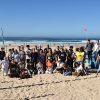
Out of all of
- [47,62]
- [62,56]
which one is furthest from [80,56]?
[47,62]

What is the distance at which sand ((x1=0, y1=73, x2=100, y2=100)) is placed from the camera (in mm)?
11500

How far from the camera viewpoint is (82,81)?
47.4 feet

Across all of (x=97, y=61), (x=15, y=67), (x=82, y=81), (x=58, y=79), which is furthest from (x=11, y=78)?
(x=97, y=61)

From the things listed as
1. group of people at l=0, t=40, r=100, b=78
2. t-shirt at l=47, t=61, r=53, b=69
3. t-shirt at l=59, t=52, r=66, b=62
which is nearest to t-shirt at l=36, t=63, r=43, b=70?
group of people at l=0, t=40, r=100, b=78

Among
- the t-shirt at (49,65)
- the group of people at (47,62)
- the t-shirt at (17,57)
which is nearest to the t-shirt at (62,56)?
the group of people at (47,62)

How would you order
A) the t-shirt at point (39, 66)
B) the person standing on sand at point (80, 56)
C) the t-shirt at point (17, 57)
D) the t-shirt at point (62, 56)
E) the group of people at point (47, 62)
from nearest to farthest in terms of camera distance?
the group of people at point (47, 62)
the person standing on sand at point (80, 56)
the t-shirt at point (39, 66)
the t-shirt at point (62, 56)
the t-shirt at point (17, 57)

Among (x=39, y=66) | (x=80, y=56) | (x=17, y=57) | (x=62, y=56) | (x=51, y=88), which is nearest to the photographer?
(x=51, y=88)

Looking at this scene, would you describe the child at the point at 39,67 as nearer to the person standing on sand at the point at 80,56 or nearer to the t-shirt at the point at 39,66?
the t-shirt at the point at 39,66

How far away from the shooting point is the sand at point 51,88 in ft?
37.7

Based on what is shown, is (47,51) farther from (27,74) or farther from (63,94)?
(63,94)

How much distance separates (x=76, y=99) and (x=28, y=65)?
5.89m

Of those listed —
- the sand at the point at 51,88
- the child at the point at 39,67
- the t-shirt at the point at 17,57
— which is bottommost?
the sand at the point at 51,88

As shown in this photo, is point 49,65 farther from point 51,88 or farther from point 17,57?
point 51,88

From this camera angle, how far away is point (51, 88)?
12.9 meters
